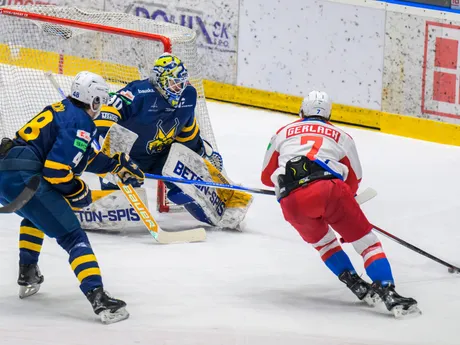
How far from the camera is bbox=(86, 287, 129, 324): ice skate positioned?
502 cm

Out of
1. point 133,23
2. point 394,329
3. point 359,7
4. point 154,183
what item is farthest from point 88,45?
point 394,329

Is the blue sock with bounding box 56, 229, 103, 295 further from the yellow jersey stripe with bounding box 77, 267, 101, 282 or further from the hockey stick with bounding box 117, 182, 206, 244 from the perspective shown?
the hockey stick with bounding box 117, 182, 206, 244

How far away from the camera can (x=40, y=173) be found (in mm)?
5070

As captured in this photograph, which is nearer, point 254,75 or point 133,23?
point 133,23

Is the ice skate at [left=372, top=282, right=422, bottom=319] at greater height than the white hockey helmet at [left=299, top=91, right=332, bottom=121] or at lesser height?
lesser

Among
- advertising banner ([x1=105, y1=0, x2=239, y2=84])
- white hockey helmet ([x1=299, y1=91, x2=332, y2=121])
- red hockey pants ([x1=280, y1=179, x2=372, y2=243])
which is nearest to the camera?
red hockey pants ([x1=280, y1=179, x2=372, y2=243])

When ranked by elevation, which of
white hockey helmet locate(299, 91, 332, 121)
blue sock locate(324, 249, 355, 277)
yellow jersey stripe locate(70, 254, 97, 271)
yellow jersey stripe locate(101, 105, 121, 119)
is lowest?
blue sock locate(324, 249, 355, 277)

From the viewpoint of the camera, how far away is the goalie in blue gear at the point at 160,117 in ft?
21.1

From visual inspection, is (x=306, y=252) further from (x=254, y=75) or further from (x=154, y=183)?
(x=254, y=75)

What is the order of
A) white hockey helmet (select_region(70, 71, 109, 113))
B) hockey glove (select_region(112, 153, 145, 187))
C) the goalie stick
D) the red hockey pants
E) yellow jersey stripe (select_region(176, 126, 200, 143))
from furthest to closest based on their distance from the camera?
yellow jersey stripe (select_region(176, 126, 200, 143))
the goalie stick
hockey glove (select_region(112, 153, 145, 187))
the red hockey pants
white hockey helmet (select_region(70, 71, 109, 113))

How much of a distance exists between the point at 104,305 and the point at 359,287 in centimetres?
115

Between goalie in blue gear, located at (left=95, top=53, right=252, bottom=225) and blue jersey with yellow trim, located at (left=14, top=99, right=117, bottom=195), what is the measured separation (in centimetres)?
122

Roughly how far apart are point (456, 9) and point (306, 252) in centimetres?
259

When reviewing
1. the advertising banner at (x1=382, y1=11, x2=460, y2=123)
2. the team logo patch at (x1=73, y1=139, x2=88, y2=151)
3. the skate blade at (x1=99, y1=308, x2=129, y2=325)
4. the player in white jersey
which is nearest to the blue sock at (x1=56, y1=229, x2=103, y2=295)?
the skate blade at (x1=99, y1=308, x2=129, y2=325)
